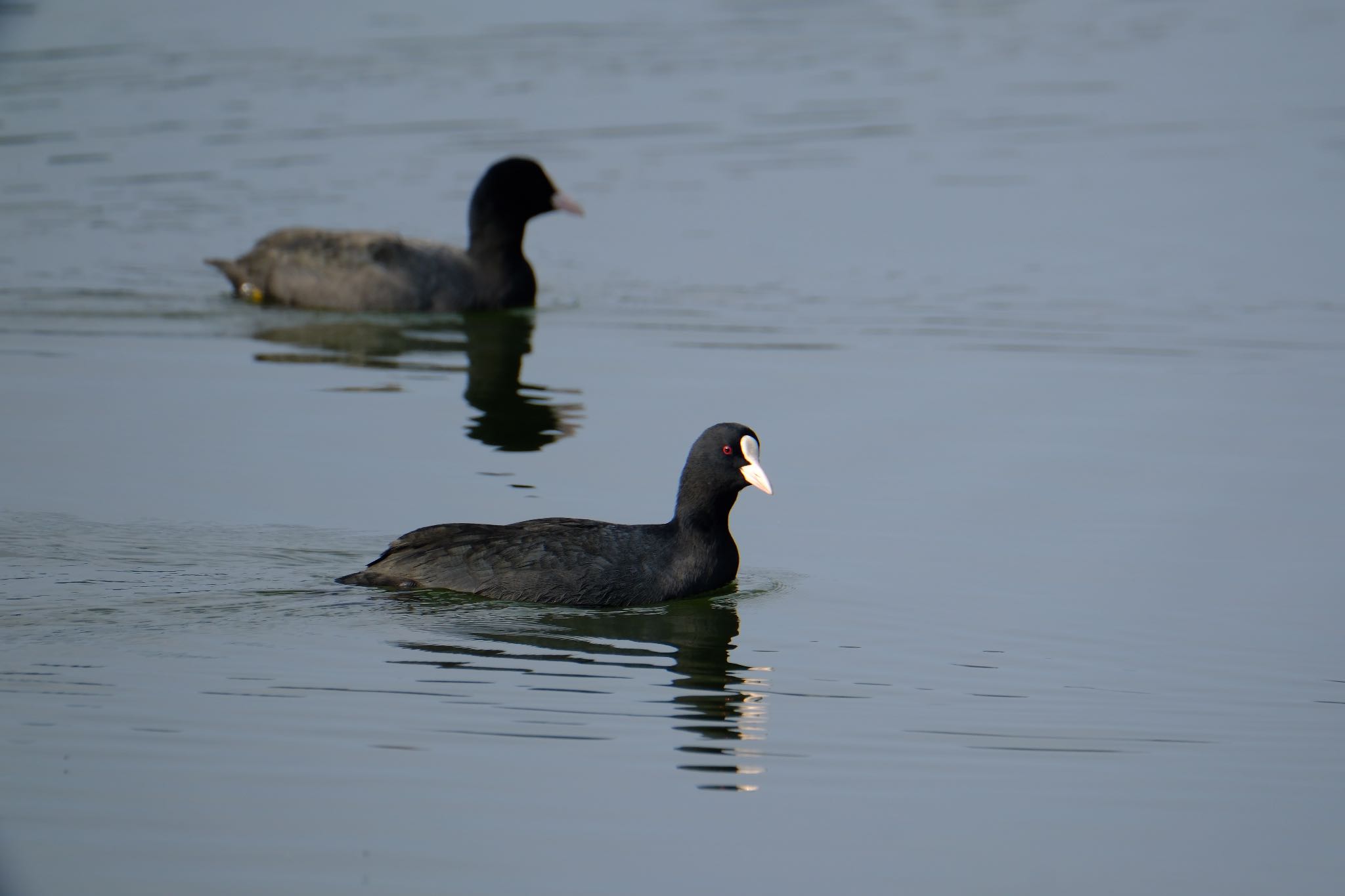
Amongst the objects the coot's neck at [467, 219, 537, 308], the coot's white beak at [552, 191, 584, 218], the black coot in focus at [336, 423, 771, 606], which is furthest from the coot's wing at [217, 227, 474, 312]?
the black coot in focus at [336, 423, 771, 606]

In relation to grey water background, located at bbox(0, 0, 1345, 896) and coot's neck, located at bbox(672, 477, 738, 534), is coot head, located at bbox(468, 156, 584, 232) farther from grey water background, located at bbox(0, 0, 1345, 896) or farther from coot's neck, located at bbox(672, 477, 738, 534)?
coot's neck, located at bbox(672, 477, 738, 534)

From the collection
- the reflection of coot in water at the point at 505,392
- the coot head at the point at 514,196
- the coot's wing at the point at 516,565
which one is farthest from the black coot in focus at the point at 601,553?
the coot head at the point at 514,196

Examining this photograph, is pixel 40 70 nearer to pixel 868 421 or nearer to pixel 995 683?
pixel 868 421

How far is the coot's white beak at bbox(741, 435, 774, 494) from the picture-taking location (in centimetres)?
996

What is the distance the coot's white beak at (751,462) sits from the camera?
996cm

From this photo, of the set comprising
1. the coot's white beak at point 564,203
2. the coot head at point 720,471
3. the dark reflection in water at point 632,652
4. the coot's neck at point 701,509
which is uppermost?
the coot's white beak at point 564,203

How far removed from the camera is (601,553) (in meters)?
9.88

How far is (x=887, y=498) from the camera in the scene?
12078mm

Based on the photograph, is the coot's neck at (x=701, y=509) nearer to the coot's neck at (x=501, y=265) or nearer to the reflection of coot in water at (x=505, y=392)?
the reflection of coot in water at (x=505, y=392)

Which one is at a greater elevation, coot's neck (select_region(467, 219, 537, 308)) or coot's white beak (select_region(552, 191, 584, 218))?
coot's white beak (select_region(552, 191, 584, 218))

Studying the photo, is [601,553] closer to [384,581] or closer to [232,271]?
[384,581]

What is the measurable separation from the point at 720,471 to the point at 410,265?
8.54 meters

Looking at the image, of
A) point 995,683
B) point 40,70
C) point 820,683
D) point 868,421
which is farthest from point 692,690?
point 40,70

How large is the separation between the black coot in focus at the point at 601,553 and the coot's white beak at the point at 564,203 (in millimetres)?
8934
